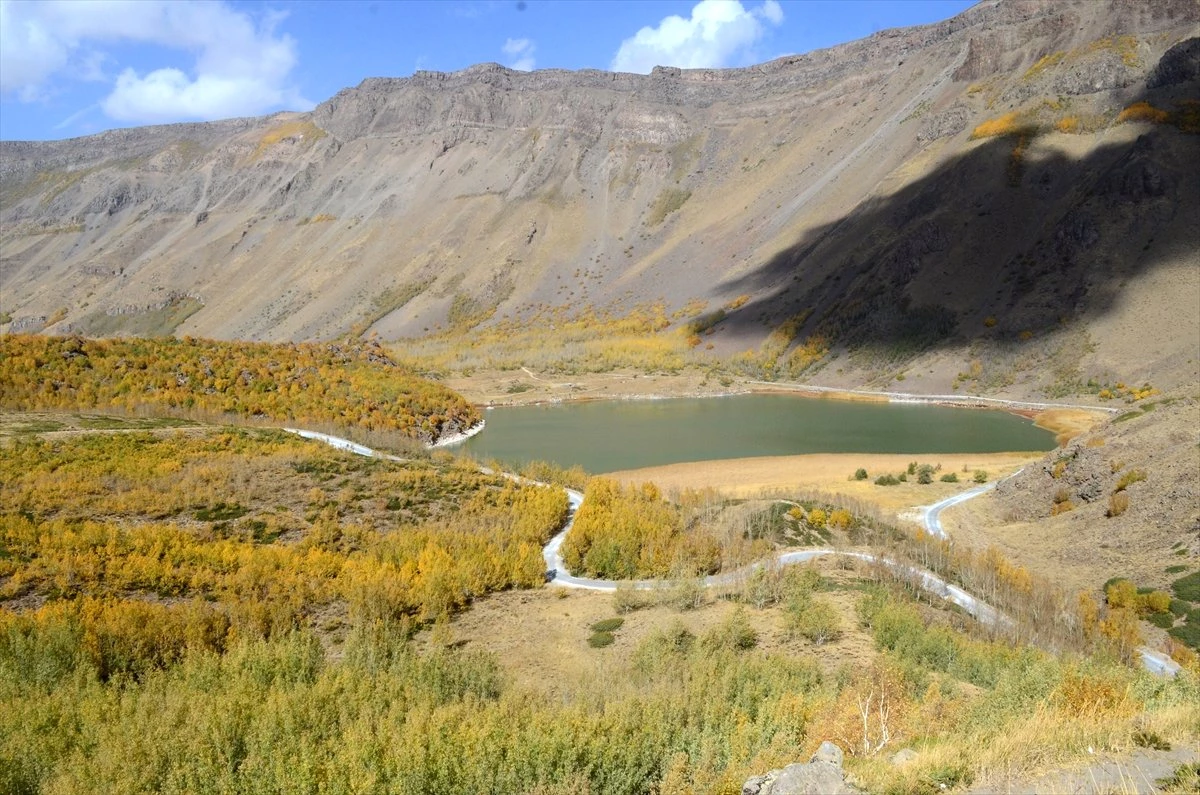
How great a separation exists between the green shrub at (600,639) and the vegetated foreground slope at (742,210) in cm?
4833

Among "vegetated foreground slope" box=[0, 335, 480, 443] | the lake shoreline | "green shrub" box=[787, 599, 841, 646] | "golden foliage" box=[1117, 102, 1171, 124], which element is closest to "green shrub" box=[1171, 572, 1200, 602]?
"green shrub" box=[787, 599, 841, 646]

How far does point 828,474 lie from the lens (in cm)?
3634

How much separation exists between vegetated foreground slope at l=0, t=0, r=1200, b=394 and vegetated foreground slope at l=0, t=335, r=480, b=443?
118 ft

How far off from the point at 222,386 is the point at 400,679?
123 ft

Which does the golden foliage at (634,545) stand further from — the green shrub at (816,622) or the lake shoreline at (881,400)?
the lake shoreline at (881,400)

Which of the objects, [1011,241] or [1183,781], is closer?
[1183,781]

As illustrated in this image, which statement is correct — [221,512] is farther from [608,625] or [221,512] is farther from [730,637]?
[730,637]

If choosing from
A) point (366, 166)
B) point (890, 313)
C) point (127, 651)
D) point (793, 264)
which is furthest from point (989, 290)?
point (366, 166)

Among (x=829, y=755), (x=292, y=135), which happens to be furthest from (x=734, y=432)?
(x=292, y=135)

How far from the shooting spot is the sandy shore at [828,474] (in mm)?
31750

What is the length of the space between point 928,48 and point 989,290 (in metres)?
62.5

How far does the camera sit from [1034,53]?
87.1 m

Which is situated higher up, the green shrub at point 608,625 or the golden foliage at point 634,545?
the golden foliage at point 634,545

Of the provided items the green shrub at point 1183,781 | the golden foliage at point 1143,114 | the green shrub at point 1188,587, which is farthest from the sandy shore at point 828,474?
the golden foliage at point 1143,114
